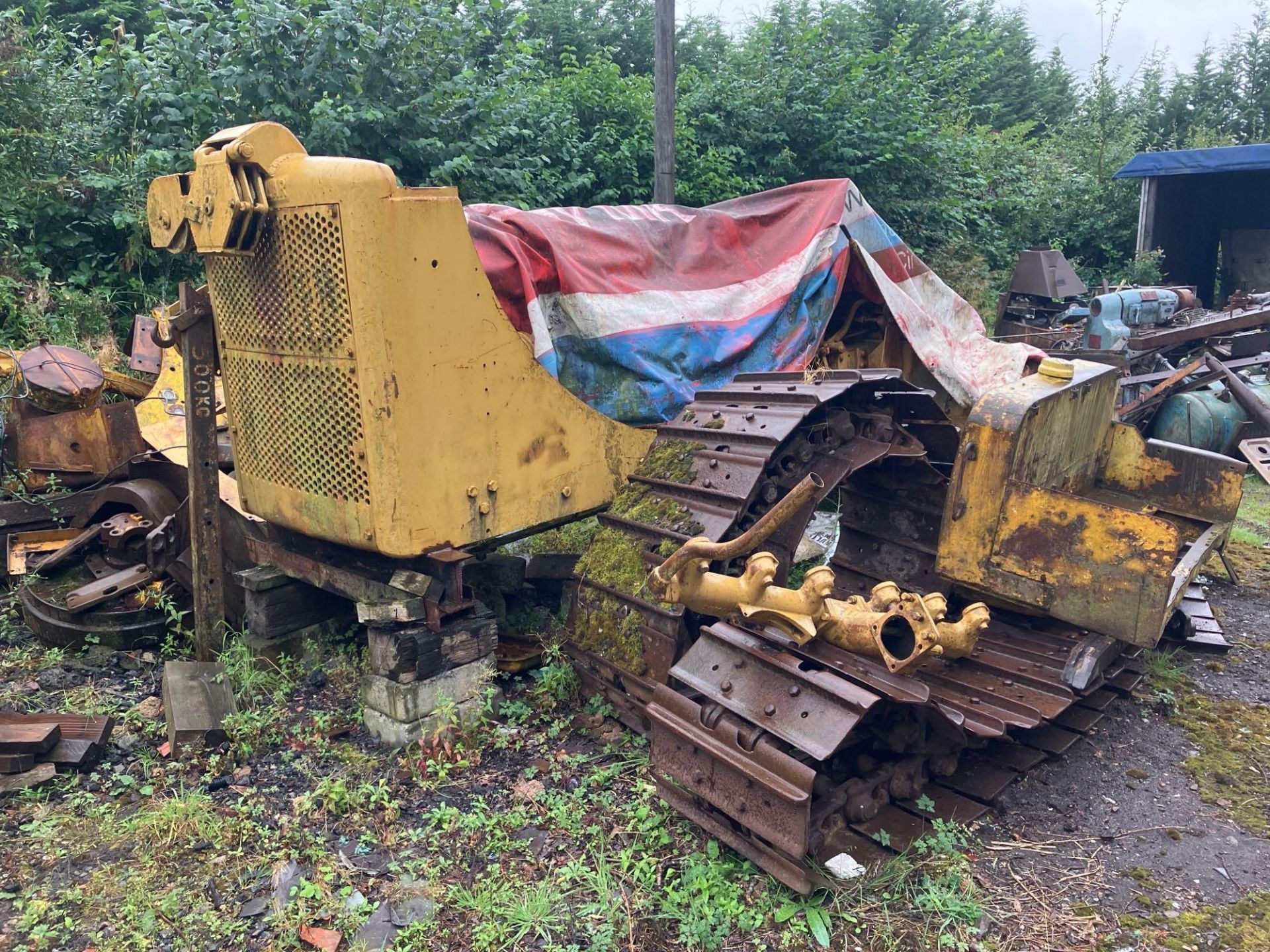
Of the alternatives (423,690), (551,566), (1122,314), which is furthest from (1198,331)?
(423,690)

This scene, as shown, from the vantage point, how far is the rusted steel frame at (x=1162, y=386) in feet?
24.9

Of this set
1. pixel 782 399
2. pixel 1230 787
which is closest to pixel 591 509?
pixel 782 399

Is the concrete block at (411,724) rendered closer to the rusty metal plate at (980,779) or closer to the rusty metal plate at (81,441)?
the rusty metal plate at (980,779)

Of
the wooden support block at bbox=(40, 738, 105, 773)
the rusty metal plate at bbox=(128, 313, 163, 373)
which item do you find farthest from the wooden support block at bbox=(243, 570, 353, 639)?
the rusty metal plate at bbox=(128, 313, 163, 373)

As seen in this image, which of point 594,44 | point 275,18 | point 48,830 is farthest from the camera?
point 594,44

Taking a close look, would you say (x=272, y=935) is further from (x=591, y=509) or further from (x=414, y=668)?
(x=591, y=509)

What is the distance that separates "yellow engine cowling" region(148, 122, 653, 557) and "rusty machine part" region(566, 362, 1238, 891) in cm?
62

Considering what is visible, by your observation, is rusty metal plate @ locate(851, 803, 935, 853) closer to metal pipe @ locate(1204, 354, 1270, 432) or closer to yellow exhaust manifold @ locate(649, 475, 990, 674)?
yellow exhaust manifold @ locate(649, 475, 990, 674)

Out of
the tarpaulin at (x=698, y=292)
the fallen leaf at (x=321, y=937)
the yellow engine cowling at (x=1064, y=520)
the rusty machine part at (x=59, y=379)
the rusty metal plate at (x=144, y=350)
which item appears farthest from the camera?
the rusty metal plate at (x=144, y=350)

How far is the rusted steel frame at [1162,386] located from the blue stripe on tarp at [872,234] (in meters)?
3.13

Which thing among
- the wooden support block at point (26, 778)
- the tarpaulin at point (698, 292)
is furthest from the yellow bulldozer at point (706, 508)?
the wooden support block at point (26, 778)

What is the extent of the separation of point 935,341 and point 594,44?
33.1ft

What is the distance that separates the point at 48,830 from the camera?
2951 millimetres

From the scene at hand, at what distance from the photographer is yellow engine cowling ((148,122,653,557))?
3191 millimetres
